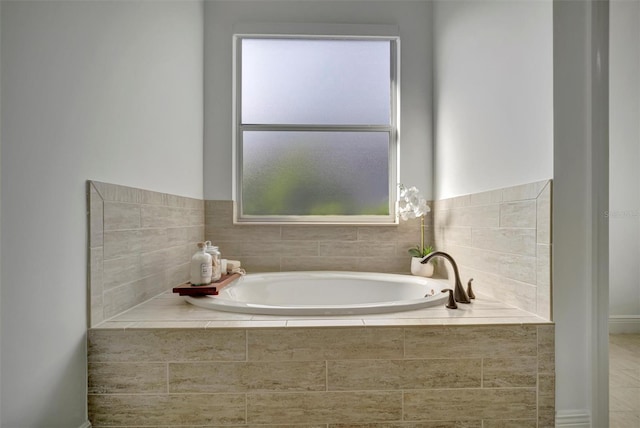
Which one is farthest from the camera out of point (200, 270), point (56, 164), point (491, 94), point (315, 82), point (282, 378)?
point (315, 82)

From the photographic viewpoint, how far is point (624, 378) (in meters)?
1.56

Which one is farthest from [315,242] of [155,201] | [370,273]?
[155,201]

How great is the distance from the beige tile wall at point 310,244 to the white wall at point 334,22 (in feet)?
0.81

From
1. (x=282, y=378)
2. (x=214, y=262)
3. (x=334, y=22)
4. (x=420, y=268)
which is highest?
(x=334, y=22)

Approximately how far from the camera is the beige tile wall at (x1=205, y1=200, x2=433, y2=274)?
8.28 ft

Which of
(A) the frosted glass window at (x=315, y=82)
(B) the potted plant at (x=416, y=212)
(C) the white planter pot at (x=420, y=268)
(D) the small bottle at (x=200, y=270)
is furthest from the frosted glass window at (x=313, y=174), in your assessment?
(D) the small bottle at (x=200, y=270)

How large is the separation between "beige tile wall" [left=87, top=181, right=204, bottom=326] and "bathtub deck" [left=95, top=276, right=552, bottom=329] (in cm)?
10

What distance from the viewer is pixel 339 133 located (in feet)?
8.68

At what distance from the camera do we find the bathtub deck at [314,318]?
132 centimetres

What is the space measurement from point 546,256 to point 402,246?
121 cm

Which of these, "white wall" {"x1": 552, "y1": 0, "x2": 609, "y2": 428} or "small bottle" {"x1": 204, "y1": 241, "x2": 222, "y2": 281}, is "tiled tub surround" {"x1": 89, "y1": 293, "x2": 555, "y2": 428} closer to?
"white wall" {"x1": 552, "y1": 0, "x2": 609, "y2": 428}

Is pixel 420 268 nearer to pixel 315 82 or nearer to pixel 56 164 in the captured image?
pixel 315 82

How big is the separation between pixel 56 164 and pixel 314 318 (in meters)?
1.04

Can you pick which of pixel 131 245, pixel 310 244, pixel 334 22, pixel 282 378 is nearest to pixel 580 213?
pixel 282 378
